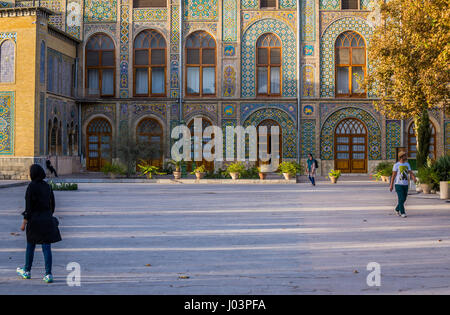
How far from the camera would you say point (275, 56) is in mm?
29969

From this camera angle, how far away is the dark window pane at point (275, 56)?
29953 mm

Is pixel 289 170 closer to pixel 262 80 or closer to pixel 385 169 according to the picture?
pixel 385 169

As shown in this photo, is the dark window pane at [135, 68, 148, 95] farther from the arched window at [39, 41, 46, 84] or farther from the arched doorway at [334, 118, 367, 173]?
the arched doorway at [334, 118, 367, 173]

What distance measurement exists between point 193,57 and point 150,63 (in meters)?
2.54

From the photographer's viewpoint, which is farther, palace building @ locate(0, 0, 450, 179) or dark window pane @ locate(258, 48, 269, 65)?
dark window pane @ locate(258, 48, 269, 65)

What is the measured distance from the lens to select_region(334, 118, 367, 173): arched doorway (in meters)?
29.7

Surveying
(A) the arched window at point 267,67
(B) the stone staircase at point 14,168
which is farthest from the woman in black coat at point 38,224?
(A) the arched window at point 267,67

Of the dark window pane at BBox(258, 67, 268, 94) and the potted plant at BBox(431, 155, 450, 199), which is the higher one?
the dark window pane at BBox(258, 67, 268, 94)

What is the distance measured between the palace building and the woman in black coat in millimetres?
23785

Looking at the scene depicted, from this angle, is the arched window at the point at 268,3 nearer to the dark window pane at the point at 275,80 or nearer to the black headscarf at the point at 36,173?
the dark window pane at the point at 275,80

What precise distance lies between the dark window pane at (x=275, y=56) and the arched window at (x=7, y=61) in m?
13.9

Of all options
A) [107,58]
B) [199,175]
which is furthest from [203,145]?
[107,58]

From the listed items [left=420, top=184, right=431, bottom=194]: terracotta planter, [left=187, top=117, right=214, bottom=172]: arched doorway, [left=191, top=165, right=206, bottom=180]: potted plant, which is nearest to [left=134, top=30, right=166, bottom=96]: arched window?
[left=187, top=117, right=214, bottom=172]: arched doorway
